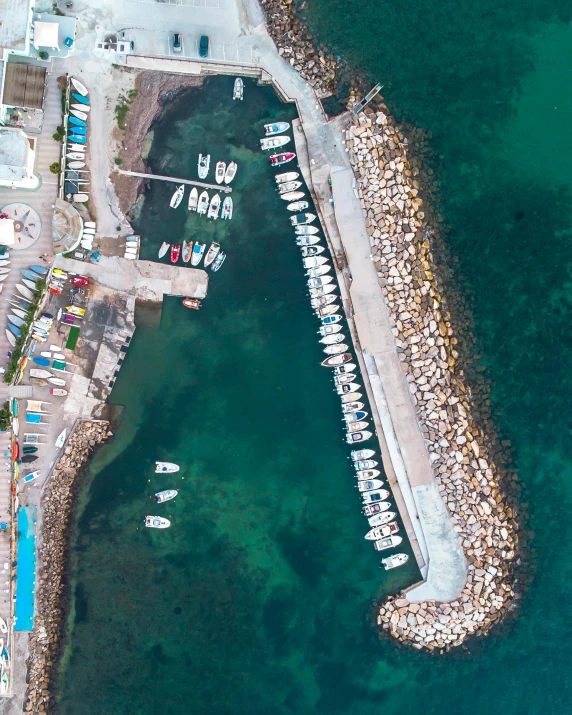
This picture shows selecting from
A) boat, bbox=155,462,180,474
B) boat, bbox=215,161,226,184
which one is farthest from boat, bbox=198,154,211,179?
boat, bbox=155,462,180,474

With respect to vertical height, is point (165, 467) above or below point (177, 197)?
below

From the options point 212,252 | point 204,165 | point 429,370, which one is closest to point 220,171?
point 204,165

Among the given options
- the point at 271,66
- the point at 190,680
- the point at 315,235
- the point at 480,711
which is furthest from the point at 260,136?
the point at 480,711

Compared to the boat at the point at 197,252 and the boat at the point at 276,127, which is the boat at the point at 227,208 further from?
the boat at the point at 276,127

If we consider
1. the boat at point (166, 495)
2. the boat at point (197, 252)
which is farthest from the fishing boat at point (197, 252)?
the boat at point (166, 495)

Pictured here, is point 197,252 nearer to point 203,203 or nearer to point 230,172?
point 203,203
